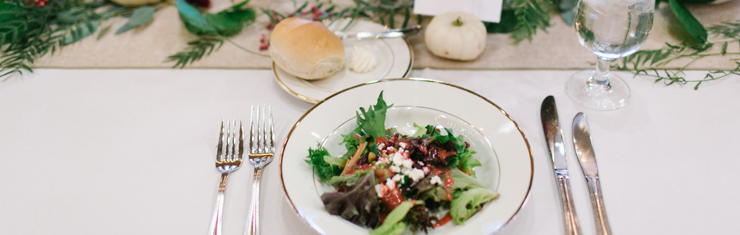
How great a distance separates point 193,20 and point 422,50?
0.93 meters

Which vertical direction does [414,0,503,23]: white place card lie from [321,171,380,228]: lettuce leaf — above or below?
above

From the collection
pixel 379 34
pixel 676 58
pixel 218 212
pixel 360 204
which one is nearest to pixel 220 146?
pixel 218 212

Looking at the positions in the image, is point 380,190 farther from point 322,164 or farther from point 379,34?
point 379,34

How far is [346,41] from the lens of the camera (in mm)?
1644

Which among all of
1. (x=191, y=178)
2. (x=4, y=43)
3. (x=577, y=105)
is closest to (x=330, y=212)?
(x=191, y=178)

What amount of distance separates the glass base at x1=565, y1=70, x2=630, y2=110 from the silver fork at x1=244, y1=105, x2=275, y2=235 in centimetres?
96

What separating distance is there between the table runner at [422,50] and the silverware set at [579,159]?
11.6 inches

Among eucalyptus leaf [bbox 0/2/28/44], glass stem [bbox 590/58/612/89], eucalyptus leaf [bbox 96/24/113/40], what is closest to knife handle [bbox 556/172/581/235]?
glass stem [bbox 590/58/612/89]

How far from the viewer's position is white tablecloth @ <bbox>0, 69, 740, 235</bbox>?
1048 millimetres

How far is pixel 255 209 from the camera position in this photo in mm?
1026

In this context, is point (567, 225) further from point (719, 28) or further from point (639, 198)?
point (719, 28)

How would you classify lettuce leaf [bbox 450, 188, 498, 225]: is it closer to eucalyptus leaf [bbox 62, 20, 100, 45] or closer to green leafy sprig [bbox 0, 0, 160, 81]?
green leafy sprig [bbox 0, 0, 160, 81]

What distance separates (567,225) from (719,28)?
120cm

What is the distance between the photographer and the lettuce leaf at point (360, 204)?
2.89ft
